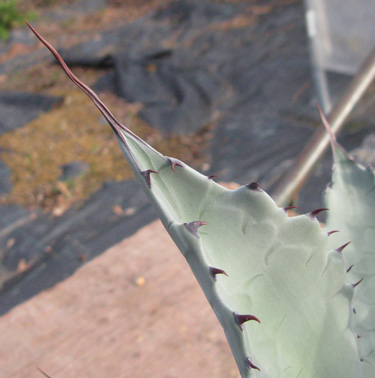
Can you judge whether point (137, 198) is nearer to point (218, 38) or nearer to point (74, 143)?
point (74, 143)

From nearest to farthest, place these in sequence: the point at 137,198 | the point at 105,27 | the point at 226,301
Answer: the point at 226,301
the point at 137,198
the point at 105,27

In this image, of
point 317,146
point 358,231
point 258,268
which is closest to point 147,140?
point 317,146

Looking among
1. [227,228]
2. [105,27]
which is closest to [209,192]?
[227,228]

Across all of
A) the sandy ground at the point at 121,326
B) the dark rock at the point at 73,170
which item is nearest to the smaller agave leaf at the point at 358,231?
the sandy ground at the point at 121,326

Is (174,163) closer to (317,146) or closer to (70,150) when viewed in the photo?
(317,146)

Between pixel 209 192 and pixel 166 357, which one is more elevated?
pixel 209 192

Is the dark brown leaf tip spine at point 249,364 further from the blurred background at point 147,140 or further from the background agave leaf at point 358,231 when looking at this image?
the blurred background at point 147,140
